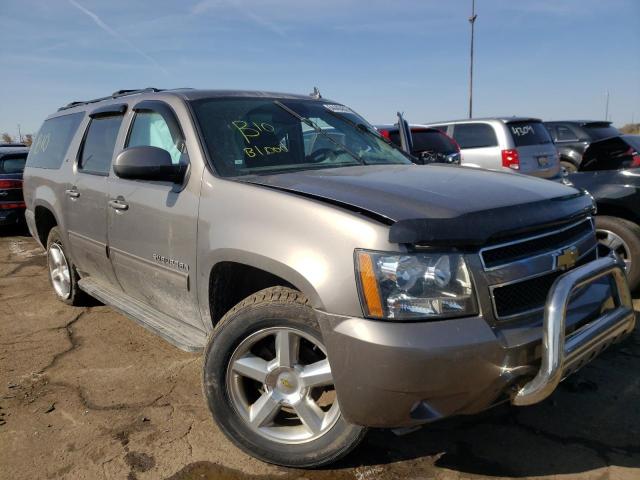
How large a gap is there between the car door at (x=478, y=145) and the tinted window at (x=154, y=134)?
718cm

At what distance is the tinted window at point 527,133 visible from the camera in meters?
9.67

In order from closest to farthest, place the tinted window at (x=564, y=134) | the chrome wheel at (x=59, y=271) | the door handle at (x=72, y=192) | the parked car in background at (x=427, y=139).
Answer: the door handle at (x=72, y=192), the chrome wheel at (x=59, y=271), the parked car in background at (x=427, y=139), the tinted window at (x=564, y=134)

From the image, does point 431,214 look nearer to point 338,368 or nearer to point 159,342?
point 338,368

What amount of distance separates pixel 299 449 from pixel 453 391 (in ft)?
2.78

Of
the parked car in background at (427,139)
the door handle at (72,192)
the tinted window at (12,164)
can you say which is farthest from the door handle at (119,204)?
the tinted window at (12,164)

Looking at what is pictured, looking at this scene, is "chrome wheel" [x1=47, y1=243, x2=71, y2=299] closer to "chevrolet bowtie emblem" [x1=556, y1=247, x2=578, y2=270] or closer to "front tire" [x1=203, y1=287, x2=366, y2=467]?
"front tire" [x1=203, y1=287, x2=366, y2=467]

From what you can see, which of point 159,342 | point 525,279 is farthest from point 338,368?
point 159,342

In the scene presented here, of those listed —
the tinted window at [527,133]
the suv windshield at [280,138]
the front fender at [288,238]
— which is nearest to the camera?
the front fender at [288,238]

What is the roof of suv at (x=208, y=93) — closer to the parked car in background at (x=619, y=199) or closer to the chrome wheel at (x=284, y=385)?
the chrome wheel at (x=284, y=385)

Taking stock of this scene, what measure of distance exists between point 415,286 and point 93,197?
2847mm

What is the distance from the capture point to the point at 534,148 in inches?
381

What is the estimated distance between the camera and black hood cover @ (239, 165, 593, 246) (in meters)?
2.08

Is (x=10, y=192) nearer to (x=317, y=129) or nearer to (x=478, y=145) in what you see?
(x=317, y=129)

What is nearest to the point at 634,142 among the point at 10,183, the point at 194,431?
the point at 194,431
